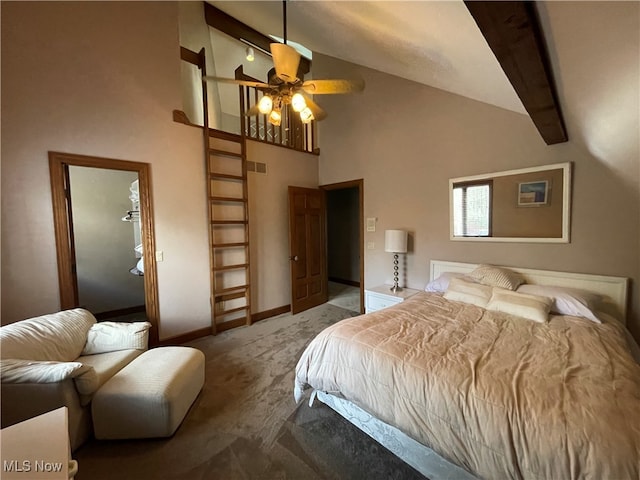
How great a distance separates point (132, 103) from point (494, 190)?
4.10 m

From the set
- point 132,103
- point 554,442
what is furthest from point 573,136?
point 132,103

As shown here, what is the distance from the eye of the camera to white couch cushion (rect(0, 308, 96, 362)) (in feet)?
5.44

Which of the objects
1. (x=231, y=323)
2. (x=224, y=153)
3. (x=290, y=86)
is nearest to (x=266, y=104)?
(x=290, y=86)

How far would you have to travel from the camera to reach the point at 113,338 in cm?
222

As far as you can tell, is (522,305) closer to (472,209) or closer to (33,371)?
(472,209)

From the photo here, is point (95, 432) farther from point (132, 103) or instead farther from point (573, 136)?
point (573, 136)

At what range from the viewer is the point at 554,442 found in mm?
990

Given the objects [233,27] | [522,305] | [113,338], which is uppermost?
[233,27]

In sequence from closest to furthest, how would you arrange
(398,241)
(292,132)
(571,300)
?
(571,300)
(398,241)
(292,132)

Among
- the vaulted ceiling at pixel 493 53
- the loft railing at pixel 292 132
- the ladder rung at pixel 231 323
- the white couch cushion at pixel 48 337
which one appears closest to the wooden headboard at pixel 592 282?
the vaulted ceiling at pixel 493 53

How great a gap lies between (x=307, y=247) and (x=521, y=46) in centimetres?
369

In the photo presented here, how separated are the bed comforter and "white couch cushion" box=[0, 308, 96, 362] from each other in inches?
70.6

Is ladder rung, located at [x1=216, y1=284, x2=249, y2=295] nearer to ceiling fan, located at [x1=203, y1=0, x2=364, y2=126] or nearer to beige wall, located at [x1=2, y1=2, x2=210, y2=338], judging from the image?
beige wall, located at [x1=2, y1=2, x2=210, y2=338]

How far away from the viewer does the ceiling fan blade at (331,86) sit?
7.02 feet
